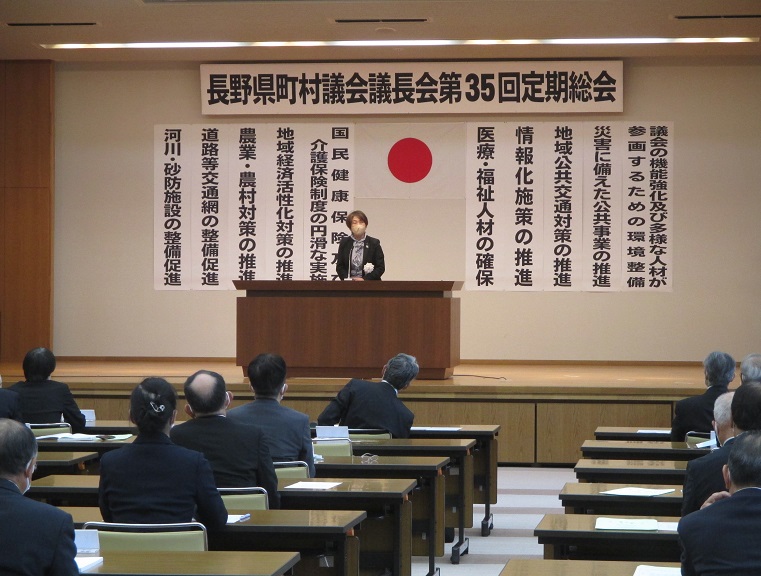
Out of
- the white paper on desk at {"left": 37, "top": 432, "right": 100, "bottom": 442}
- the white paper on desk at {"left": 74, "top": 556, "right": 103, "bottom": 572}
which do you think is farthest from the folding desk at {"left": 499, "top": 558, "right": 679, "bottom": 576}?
the white paper on desk at {"left": 37, "top": 432, "right": 100, "bottom": 442}

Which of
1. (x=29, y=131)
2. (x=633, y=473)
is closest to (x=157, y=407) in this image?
(x=633, y=473)

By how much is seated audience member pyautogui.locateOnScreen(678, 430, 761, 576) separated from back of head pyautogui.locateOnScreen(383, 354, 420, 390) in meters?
3.44

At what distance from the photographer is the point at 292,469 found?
425cm

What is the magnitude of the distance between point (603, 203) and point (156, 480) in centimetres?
864

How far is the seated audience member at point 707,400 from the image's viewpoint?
543cm

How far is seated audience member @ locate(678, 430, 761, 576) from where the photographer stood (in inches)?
91.7

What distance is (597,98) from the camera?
11.1 metres

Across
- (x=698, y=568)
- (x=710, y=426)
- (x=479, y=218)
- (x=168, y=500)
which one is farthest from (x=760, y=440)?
(x=479, y=218)

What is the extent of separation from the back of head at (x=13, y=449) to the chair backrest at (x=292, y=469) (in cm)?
186

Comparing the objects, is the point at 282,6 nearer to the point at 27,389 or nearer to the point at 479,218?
the point at 479,218

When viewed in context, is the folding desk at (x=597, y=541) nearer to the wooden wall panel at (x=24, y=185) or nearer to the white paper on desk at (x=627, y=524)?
the white paper on desk at (x=627, y=524)

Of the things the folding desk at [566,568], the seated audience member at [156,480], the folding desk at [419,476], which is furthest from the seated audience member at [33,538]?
the folding desk at [419,476]

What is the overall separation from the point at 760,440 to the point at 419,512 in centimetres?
282

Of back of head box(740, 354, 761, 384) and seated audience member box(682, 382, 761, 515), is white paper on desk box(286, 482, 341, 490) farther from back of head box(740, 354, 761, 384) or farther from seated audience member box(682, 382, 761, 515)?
back of head box(740, 354, 761, 384)
